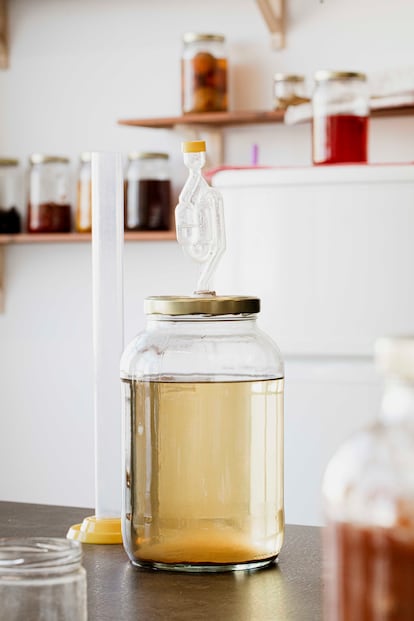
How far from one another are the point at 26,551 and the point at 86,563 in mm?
264

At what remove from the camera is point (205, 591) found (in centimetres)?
72

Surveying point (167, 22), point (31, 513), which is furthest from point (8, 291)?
point (31, 513)

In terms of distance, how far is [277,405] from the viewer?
79 centimetres

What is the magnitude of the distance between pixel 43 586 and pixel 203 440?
0.81 ft

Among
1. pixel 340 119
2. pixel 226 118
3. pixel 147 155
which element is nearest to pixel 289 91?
pixel 226 118

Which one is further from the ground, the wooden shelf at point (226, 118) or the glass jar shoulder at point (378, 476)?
the wooden shelf at point (226, 118)

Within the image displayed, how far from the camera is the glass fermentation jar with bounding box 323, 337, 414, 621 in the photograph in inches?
13.2

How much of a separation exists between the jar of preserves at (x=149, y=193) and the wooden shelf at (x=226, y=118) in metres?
0.08

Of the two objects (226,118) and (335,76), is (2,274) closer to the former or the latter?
(226,118)

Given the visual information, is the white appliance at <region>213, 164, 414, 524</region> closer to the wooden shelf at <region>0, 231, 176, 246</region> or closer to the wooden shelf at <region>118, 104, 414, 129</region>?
the wooden shelf at <region>118, 104, 414, 129</region>

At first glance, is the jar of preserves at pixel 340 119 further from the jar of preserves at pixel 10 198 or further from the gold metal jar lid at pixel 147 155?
the jar of preserves at pixel 10 198

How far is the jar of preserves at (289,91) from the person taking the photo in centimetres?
245

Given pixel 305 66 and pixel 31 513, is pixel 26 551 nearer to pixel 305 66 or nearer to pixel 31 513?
pixel 31 513

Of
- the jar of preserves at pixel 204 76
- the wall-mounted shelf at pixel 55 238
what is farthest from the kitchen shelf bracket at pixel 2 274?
the jar of preserves at pixel 204 76
